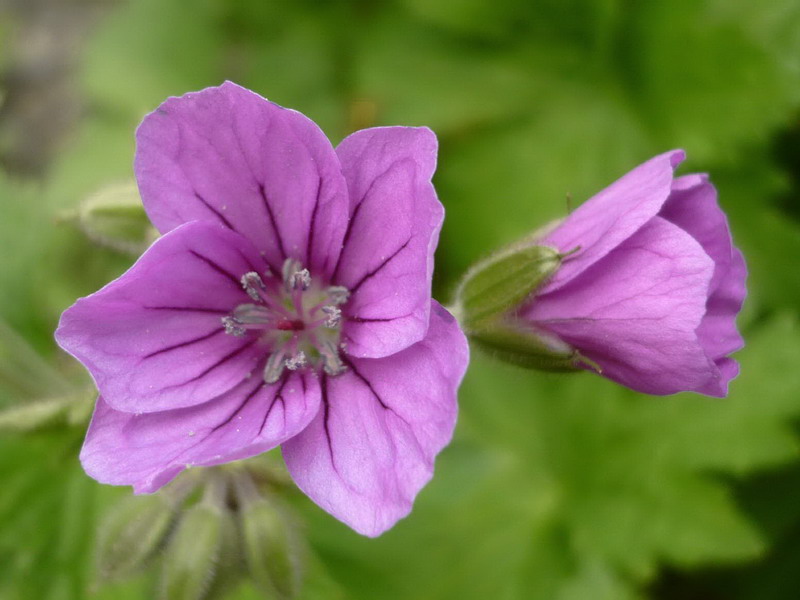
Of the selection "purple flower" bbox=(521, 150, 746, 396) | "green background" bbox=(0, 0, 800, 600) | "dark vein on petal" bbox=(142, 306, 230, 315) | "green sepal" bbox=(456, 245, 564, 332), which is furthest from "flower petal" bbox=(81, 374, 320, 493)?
"green background" bbox=(0, 0, 800, 600)

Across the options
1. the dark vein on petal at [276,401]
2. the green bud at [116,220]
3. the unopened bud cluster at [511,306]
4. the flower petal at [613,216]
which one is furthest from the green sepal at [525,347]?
the green bud at [116,220]

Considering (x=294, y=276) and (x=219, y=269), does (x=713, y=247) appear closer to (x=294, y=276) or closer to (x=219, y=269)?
(x=294, y=276)

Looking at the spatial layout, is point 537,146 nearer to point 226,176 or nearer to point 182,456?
point 226,176

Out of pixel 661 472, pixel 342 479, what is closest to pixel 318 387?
pixel 342 479

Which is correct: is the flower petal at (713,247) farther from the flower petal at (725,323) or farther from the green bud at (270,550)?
the green bud at (270,550)

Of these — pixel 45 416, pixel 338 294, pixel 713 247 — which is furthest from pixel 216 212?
pixel 713 247

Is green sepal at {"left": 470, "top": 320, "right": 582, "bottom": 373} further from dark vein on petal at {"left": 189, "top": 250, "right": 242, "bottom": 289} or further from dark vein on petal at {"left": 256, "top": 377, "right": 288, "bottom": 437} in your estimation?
dark vein on petal at {"left": 189, "top": 250, "right": 242, "bottom": 289}
